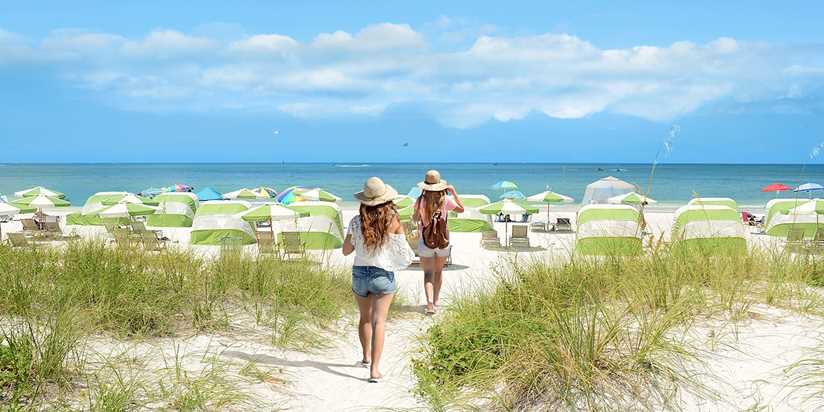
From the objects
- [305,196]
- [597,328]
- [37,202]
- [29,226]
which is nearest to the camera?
[597,328]

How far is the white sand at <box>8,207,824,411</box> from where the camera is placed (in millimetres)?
3668

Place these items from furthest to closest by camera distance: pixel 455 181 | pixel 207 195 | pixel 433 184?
pixel 455 181 → pixel 207 195 → pixel 433 184

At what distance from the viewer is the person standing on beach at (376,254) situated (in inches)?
168

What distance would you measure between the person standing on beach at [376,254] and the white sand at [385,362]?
32cm

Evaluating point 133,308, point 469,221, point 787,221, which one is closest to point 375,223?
point 133,308

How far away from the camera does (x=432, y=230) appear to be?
6324 mm

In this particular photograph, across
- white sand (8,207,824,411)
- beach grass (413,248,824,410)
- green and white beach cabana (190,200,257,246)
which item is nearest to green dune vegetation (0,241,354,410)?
white sand (8,207,824,411)

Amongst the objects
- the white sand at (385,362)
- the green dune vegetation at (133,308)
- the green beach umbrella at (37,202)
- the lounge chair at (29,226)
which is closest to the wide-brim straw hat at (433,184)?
the green dune vegetation at (133,308)

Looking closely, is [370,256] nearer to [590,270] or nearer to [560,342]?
[560,342]

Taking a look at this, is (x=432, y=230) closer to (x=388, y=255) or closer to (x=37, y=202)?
(x=388, y=255)

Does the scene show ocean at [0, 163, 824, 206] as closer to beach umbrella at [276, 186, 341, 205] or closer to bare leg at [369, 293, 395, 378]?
beach umbrella at [276, 186, 341, 205]

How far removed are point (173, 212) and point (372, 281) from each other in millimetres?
15214

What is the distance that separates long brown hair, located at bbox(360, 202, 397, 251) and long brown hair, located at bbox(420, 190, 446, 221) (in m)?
2.00

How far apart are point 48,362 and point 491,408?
235 centimetres
